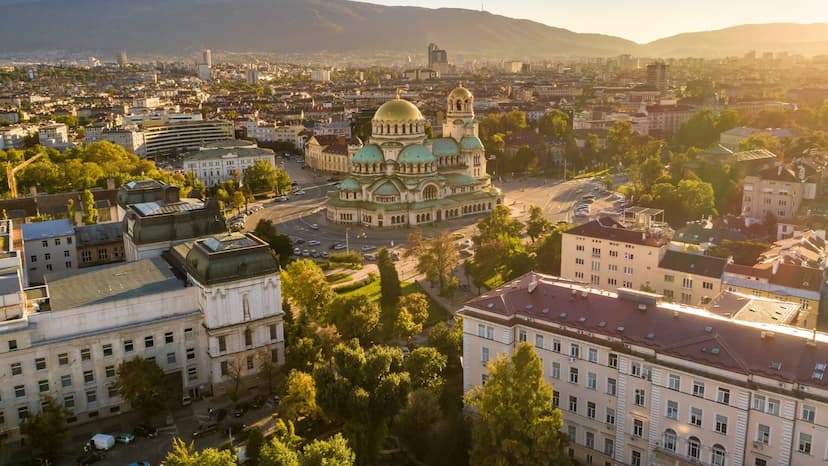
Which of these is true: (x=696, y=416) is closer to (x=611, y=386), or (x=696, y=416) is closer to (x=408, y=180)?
(x=611, y=386)

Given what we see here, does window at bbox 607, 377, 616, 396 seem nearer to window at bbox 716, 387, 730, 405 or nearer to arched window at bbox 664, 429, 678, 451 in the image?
arched window at bbox 664, 429, 678, 451

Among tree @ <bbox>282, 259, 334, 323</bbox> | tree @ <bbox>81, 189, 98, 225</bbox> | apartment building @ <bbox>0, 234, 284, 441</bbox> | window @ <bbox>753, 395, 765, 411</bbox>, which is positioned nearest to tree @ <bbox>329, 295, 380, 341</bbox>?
tree @ <bbox>282, 259, 334, 323</bbox>

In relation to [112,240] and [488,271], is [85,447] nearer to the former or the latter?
[112,240]

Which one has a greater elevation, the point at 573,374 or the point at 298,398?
the point at 573,374

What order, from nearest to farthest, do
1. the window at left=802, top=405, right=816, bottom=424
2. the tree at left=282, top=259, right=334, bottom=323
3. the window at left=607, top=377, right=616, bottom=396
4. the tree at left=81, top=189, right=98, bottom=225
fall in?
the window at left=802, top=405, right=816, bottom=424 < the window at left=607, top=377, right=616, bottom=396 < the tree at left=282, top=259, right=334, bottom=323 < the tree at left=81, top=189, right=98, bottom=225

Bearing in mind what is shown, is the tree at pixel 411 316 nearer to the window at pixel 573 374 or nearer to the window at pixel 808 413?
the window at pixel 573 374

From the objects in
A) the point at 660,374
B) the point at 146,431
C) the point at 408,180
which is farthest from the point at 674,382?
the point at 408,180

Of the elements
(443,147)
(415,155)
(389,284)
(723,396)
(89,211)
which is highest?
(443,147)
